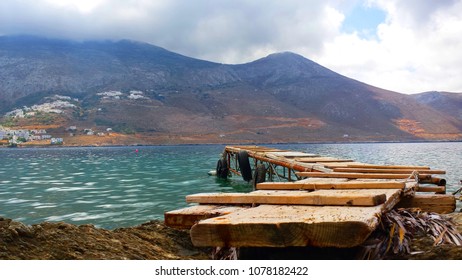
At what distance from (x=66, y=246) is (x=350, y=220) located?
303cm

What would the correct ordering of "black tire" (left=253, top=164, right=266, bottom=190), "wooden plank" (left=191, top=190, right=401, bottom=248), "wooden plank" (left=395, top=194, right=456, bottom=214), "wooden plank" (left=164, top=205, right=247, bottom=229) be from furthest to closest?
1. "black tire" (left=253, top=164, right=266, bottom=190)
2. "wooden plank" (left=395, top=194, right=456, bottom=214)
3. "wooden plank" (left=164, top=205, right=247, bottom=229)
4. "wooden plank" (left=191, top=190, right=401, bottom=248)

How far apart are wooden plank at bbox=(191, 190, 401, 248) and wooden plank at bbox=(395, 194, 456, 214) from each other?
2964mm

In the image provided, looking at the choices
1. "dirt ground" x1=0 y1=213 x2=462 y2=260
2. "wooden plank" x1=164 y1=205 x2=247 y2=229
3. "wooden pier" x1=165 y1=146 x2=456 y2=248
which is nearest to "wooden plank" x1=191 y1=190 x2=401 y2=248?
"wooden pier" x1=165 y1=146 x2=456 y2=248

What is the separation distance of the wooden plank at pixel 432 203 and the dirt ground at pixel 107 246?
810 mm

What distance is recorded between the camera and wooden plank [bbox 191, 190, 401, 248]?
3.15 m

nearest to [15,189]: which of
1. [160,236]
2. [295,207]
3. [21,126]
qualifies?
[160,236]

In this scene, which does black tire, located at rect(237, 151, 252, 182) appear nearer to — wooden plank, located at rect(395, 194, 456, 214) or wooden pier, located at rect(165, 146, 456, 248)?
wooden pier, located at rect(165, 146, 456, 248)

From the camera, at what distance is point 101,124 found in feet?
539

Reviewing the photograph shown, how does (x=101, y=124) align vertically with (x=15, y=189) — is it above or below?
above

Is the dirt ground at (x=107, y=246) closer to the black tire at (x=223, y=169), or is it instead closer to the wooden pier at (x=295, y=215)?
the wooden pier at (x=295, y=215)

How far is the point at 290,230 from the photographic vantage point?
10.5ft

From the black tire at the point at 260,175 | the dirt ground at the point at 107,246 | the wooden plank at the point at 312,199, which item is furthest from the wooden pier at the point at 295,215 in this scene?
the black tire at the point at 260,175

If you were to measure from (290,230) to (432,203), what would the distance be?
4.02m

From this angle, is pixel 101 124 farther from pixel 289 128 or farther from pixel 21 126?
pixel 289 128
